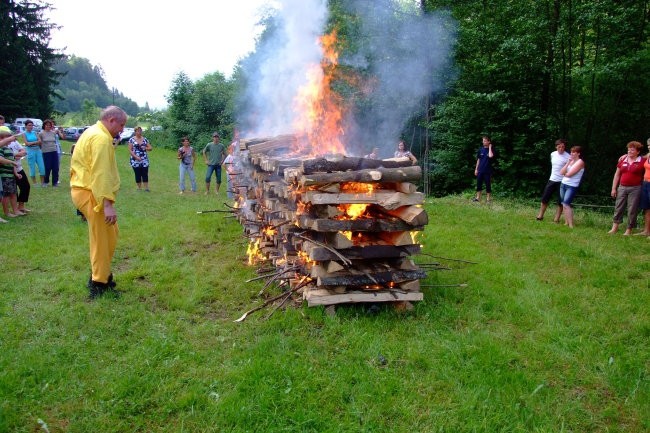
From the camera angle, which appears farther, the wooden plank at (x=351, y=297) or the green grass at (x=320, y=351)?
the wooden plank at (x=351, y=297)

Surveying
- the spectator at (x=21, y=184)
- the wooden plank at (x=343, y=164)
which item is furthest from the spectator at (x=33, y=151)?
the wooden plank at (x=343, y=164)

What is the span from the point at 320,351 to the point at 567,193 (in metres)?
7.81

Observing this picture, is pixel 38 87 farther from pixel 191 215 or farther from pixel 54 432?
pixel 54 432

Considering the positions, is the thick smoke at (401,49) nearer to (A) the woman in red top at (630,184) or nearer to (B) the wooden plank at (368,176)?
(A) the woman in red top at (630,184)

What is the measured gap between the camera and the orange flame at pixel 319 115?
24.8ft

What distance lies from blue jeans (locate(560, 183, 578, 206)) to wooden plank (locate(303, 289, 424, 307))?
21.2ft

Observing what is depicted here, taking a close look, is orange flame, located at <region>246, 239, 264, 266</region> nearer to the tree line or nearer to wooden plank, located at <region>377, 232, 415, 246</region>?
wooden plank, located at <region>377, 232, 415, 246</region>

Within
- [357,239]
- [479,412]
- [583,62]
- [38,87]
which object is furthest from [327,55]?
[38,87]

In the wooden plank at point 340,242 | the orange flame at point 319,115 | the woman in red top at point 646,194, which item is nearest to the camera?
the wooden plank at point 340,242

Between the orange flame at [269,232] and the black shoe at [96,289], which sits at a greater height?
the orange flame at [269,232]

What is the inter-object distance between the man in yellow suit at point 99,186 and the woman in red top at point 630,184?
9021mm

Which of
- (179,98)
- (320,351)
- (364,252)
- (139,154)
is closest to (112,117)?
(364,252)

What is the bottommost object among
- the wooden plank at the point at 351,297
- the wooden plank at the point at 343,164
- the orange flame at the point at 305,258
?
the wooden plank at the point at 351,297

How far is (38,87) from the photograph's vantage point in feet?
120
